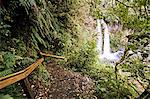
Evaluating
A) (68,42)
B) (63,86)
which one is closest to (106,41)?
(68,42)

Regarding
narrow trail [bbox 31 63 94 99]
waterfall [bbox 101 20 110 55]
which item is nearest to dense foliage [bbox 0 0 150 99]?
narrow trail [bbox 31 63 94 99]

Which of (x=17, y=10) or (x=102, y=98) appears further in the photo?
(x=102, y=98)

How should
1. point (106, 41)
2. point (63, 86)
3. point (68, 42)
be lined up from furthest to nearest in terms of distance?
point (106, 41) < point (68, 42) < point (63, 86)

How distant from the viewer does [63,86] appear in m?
6.14

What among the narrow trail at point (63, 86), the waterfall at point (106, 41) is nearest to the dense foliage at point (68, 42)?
the narrow trail at point (63, 86)

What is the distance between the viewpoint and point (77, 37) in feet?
30.5

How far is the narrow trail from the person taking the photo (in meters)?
5.33

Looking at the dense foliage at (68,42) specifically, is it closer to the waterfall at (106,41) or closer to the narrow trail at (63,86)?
the narrow trail at (63,86)

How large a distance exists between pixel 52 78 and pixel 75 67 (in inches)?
61.5

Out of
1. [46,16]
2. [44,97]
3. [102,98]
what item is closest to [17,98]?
[44,97]

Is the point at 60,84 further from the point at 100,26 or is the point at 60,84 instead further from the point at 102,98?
the point at 100,26

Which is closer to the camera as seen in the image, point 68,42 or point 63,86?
point 63,86

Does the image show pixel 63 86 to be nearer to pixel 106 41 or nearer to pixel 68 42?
pixel 68 42

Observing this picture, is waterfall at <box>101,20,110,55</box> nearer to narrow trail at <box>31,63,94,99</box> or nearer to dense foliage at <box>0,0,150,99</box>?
dense foliage at <box>0,0,150,99</box>
